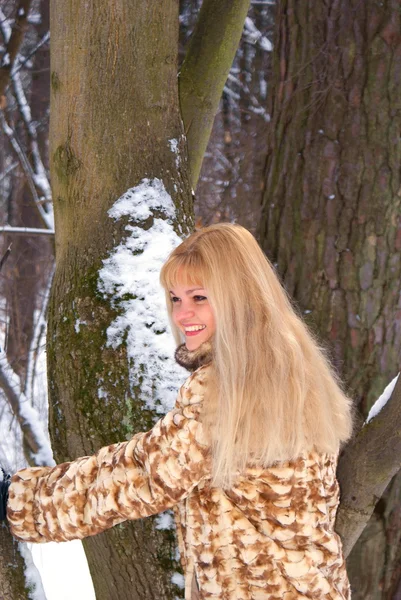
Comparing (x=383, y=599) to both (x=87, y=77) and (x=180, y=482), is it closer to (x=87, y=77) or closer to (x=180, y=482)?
(x=180, y=482)

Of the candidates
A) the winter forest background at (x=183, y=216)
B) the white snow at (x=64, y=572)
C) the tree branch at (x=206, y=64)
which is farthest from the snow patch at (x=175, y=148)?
the white snow at (x=64, y=572)

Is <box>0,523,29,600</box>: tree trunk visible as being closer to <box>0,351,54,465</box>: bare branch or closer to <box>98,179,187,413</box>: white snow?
<box>98,179,187,413</box>: white snow

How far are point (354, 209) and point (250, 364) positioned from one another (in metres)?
1.38

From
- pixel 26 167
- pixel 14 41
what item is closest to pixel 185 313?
pixel 14 41

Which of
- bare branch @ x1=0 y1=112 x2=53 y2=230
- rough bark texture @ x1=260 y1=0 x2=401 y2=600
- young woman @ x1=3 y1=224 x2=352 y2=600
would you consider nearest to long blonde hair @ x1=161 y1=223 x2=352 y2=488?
young woman @ x1=3 y1=224 x2=352 y2=600

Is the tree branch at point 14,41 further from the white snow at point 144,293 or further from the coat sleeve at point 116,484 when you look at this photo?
the coat sleeve at point 116,484

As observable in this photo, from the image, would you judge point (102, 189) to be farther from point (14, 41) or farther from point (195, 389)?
point (14, 41)

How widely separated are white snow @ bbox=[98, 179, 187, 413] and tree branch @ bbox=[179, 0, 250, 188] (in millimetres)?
726

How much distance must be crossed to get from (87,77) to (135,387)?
3.69 ft

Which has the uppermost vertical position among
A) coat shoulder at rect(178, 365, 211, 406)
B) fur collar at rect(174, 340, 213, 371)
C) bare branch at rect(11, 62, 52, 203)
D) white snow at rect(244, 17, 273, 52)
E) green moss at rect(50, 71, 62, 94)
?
white snow at rect(244, 17, 273, 52)

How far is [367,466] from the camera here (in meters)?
2.43

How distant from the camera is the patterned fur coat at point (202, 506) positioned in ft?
6.11

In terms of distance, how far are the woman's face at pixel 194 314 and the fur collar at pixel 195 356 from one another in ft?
0.05

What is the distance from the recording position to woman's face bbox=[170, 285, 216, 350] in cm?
202
